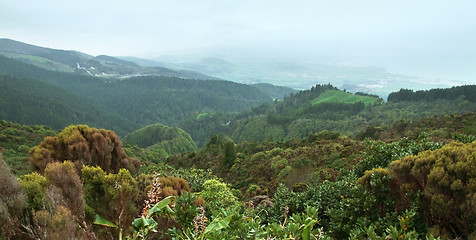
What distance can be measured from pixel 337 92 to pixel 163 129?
273ft

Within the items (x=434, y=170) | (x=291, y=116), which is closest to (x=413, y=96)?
(x=291, y=116)

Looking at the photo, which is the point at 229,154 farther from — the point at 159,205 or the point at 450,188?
the point at 159,205

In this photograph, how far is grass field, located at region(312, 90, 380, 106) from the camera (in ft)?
352

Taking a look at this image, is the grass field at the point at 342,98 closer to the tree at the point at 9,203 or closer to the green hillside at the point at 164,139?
the green hillside at the point at 164,139

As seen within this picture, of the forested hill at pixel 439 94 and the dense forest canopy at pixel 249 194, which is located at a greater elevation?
the forested hill at pixel 439 94

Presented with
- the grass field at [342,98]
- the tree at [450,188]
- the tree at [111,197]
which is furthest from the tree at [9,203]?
the grass field at [342,98]

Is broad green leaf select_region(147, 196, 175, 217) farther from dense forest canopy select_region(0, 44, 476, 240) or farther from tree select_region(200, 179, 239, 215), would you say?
tree select_region(200, 179, 239, 215)

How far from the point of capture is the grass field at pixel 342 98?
107 m

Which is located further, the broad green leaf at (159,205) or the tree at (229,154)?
the tree at (229,154)

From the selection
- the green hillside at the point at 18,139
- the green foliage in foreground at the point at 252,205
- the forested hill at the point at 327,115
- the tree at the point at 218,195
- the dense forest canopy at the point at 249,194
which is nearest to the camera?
the green foliage in foreground at the point at 252,205

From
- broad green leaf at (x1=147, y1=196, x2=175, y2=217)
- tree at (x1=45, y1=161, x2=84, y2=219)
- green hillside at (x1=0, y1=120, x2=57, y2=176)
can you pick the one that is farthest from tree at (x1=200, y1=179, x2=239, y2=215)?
green hillside at (x1=0, y1=120, x2=57, y2=176)

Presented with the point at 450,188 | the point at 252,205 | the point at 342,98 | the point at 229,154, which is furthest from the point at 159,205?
the point at 342,98

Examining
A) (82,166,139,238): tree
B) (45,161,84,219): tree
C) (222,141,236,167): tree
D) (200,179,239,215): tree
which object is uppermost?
(45,161,84,219): tree

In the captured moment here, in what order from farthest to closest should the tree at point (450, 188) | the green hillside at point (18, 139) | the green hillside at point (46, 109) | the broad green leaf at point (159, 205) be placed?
the green hillside at point (46, 109) → the green hillside at point (18, 139) → the tree at point (450, 188) → the broad green leaf at point (159, 205)
